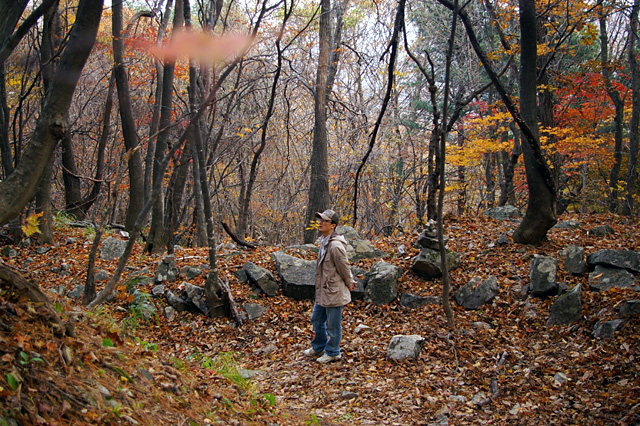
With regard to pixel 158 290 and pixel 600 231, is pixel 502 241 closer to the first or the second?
pixel 600 231

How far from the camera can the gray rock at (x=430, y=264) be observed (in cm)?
707

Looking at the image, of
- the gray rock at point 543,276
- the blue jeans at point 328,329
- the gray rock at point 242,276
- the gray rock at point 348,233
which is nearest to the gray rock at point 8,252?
the gray rock at point 242,276

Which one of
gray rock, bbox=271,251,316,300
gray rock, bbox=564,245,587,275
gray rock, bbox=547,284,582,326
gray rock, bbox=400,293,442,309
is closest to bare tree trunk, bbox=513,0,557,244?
gray rock, bbox=564,245,587,275

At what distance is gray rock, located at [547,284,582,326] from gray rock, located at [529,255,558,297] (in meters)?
0.35

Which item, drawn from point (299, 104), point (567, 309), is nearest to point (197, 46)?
point (567, 309)

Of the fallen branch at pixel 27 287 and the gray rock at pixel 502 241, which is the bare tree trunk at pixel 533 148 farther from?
the fallen branch at pixel 27 287

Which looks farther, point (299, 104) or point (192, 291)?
point (299, 104)

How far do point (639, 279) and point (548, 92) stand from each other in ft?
20.2

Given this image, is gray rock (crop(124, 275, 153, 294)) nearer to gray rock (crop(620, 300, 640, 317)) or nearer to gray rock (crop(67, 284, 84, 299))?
gray rock (crop(67, 284, 84, 299))

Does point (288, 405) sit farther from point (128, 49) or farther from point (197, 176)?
point (128, 49)

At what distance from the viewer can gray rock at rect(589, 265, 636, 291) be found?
5.30m

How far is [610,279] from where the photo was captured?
5414 mm

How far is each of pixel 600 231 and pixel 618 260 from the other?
209 cm

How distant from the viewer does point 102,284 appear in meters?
7.24
